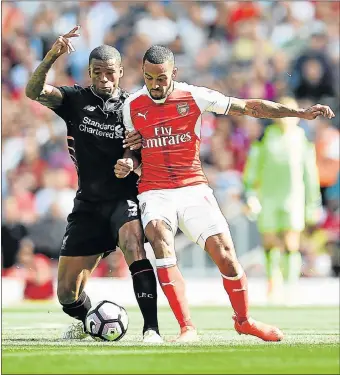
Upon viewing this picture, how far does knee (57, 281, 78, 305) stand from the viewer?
365 inches

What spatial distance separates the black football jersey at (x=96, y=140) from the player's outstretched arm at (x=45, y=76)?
126mm

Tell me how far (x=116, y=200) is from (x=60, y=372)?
2793mm

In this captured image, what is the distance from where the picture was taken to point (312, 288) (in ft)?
54.1

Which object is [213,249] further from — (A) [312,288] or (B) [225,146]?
(B) [225,146]

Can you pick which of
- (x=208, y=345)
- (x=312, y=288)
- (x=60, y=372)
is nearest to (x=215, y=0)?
(x=312, y=288)

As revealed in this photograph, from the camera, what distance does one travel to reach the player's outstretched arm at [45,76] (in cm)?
856

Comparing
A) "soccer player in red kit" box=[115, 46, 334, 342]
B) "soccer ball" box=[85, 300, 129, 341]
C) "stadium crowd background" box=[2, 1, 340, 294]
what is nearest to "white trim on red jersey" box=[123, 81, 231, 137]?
"soccer player in red kit" box=[115, 46, 334, 342]

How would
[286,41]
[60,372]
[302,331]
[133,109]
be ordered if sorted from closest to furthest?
1. [60,372]
2. [133,109]
3. [302,331]
4. [286,41]

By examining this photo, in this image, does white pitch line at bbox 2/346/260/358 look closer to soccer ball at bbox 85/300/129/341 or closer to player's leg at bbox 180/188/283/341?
player's leg at bbox 180/188/283/341

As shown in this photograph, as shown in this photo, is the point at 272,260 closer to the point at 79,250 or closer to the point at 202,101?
the point at 79,250

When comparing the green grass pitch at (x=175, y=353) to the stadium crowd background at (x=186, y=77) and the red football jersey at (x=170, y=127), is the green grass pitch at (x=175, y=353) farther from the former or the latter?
the stadium crowd background at (x=186, y=77)

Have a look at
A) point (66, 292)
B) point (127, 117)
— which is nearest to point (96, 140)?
point (127, 117)

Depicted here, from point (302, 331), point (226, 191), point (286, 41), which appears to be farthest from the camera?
point (286, 41)

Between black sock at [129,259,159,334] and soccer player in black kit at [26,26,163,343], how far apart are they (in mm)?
67
